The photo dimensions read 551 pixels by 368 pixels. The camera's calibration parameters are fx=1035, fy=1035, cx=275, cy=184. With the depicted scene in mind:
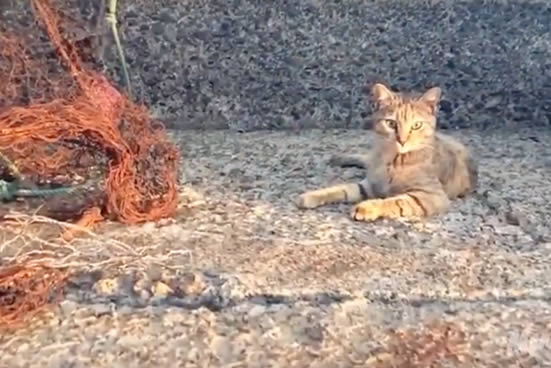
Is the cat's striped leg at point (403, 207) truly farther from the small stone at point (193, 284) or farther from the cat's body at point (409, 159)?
the small stone at point (193, 284)

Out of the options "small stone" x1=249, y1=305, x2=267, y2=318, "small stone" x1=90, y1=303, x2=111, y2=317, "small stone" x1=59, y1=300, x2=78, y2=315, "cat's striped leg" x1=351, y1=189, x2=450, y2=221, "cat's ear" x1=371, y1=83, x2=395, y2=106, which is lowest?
"small stone" x1=249, y1=305, x2=267, y2=318

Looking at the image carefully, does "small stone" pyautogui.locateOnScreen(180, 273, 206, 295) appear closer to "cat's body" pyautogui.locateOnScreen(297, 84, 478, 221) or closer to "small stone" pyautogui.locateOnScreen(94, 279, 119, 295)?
"small stone" pyautogui.locateOnScreen(94, 279, 119, 295)

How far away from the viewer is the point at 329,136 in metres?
2.91

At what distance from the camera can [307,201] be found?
7.43 ft

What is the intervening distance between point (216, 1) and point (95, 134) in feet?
3.15

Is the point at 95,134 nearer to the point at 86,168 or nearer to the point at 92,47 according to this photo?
the point at 86,168

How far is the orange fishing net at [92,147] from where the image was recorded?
204 cm

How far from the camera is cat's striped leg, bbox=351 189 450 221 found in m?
2.20

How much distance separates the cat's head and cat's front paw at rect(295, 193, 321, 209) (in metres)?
0.29

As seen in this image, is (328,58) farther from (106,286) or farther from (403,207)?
(106,286)

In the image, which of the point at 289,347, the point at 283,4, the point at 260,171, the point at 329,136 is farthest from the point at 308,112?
the point at 289,347

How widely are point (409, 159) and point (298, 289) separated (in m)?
0.74

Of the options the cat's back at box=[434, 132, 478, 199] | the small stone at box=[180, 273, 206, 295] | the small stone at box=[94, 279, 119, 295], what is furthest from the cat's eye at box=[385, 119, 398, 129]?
the small stone at box=[94, 279, 119, 295]

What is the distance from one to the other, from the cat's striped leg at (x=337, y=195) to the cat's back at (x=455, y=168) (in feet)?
0.58
